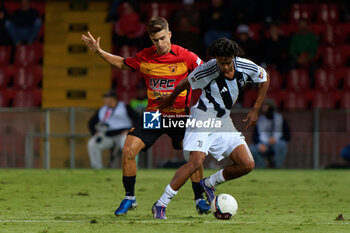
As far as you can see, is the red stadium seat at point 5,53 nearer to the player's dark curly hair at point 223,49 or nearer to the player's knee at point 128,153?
the player's knee at point 128,153

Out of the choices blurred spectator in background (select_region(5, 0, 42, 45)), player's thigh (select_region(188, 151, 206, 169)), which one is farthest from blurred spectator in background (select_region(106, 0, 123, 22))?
player's thigh (select_region(188, 151, 206, 169))

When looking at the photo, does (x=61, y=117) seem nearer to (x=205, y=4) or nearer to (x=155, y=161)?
(x=155, y=161)

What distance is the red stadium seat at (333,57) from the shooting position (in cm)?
1664

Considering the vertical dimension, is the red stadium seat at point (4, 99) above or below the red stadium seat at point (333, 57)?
below

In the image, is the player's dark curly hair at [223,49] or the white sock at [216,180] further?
the white sock at [216,180]

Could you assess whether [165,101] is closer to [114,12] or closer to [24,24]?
[114,12]

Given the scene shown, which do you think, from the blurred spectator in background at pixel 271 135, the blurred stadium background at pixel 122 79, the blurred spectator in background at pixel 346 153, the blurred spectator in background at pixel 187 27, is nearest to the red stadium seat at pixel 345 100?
the blurred stadium background at pixel 122 79

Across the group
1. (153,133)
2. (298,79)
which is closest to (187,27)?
(298,79)

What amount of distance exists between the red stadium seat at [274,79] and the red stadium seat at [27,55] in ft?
19.3

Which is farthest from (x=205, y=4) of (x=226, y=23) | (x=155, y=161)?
(x=155, y=161)

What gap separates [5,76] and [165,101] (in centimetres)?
1101

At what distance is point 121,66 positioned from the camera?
24.6 ft

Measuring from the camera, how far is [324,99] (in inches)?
624

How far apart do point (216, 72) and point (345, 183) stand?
5.43 metres
